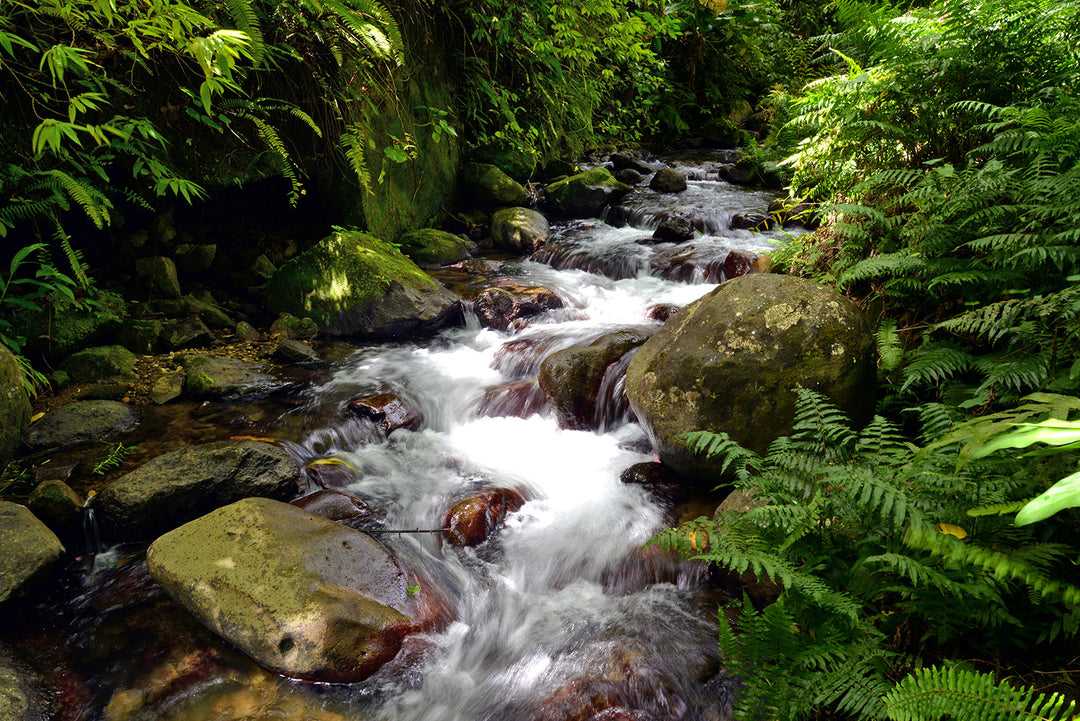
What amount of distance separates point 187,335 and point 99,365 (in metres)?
0.80

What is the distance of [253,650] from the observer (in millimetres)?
2693

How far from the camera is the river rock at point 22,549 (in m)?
2.85

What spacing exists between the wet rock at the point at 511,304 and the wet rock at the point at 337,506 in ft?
10.4

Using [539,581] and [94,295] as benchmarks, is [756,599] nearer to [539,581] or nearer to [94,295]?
[539,581]

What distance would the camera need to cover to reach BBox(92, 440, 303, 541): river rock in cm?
342

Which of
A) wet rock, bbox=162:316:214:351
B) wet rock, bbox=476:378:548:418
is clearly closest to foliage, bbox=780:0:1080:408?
wet rock, bbox=476:378:548:418

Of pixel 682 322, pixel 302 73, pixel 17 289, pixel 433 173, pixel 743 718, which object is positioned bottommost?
pixel 743 718

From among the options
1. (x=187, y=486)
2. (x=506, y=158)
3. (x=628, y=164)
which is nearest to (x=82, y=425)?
(x=187, y=486)

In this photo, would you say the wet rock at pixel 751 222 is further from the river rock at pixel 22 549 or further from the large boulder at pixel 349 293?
the river rock at pixel 22 549

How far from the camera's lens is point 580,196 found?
10133mm

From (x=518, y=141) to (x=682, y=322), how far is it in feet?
21.2

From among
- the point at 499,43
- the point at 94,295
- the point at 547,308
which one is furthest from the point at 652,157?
the point at 94,295

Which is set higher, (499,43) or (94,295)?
(499,43)

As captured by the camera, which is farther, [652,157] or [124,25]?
[652,157]
